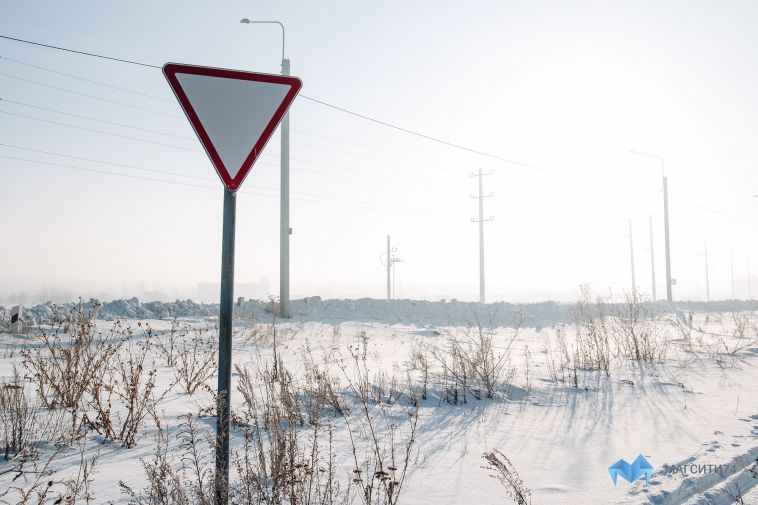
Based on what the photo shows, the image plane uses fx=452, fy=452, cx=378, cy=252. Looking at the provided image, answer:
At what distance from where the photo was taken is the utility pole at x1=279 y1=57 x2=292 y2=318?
13430mm

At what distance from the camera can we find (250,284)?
194500 mm

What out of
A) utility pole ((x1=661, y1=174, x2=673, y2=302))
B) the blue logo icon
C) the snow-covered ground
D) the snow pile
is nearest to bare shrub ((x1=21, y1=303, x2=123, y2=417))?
the snow-covered ground

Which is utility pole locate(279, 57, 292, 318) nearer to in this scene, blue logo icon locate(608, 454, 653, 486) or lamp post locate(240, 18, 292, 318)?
lamp post locate(240, 18, 292, 318)

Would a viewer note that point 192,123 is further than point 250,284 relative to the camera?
No

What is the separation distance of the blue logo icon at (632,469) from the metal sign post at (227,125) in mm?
2502

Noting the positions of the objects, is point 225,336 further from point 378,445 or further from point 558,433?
point 558,433

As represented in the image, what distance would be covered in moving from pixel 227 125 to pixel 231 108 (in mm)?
91

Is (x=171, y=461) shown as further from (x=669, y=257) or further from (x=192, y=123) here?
(x=669, y=257)

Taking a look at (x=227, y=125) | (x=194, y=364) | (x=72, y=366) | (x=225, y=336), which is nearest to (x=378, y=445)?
(x=225, y=336)

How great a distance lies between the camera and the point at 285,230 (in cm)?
1368

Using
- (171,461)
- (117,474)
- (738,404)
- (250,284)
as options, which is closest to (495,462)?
(171,461)

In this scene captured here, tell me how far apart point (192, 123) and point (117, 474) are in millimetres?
2251

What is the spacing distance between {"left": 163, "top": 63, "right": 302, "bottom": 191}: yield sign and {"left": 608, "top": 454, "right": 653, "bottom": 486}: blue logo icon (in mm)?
3002

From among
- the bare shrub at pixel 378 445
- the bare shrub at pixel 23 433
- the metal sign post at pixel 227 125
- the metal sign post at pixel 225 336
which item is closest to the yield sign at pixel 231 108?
the metal sign post at pixel 227 125
